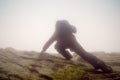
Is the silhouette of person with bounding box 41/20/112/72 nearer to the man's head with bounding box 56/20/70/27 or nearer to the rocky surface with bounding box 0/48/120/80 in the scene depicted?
the man's head with bounding box 56/20/70/27

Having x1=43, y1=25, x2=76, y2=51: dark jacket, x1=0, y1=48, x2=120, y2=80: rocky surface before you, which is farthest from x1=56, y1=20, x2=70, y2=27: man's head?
x1=0, y1=48, x2=120, y2=80: rocky surface

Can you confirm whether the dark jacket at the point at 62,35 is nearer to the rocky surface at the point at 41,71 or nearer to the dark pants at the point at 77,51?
the dark pants at the point at 77,51

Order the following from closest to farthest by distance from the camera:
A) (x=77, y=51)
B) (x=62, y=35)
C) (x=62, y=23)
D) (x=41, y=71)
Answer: (x=41, y=71), (x=77, y=51), (x=62, y=23), (x=62, y=35)

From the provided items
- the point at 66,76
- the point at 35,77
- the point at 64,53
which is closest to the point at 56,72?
the point at 66,76

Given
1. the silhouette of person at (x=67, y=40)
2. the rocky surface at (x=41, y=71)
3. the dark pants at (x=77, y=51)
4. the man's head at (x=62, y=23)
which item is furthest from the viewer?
the man's head at (x=62, y=23)

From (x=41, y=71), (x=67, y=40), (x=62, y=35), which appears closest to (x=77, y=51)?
(x=67, y=40)

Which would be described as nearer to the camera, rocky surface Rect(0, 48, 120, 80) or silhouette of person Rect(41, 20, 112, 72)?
rocky surface Rect(0, 48, 120, 80)

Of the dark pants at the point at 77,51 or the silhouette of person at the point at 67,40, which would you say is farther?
the silhouette of person at the point at 67,40

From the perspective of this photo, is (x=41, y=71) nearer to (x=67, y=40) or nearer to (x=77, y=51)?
(x=77, y=51)

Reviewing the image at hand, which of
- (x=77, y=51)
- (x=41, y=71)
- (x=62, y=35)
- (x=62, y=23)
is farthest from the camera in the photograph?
(x=62, y=35)

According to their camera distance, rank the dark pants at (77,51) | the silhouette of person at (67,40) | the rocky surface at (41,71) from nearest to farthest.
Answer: the rocky surface at (41,71), the dark pants at (77,51), the silhouette of person at (67,40)

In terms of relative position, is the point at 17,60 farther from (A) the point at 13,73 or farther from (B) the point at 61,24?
(B) the point at 61,24

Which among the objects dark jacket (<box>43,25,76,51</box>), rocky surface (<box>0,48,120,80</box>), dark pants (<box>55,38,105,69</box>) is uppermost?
dark jacket (<box>43,25,76,51</box>)

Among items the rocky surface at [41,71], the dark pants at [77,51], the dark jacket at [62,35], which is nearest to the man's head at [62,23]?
the dark jacket at [62,35]
